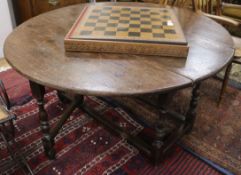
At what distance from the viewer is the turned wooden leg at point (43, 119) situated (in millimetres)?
1179

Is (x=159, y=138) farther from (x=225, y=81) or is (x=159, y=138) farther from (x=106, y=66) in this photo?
(x=225, y=81)

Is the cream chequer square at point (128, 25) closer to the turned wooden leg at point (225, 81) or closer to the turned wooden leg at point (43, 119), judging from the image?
the turned wooden leg at point (43, 119)

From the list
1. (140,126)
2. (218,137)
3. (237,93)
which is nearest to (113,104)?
(140,126)

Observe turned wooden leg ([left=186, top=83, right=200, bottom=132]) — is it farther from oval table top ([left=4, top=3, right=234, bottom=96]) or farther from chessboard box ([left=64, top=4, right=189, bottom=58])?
chessboard box ([left=64, top=4, right=189, bottom=58])

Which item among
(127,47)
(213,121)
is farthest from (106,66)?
(213,121)

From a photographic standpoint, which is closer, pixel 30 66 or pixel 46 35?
pixel 30 66

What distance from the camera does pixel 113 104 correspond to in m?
1.99

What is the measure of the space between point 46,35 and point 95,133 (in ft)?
2.56

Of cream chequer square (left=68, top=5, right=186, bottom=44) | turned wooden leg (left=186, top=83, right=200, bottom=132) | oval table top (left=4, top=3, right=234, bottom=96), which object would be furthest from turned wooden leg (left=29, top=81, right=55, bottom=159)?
turned wooden leg (left=186, top=83, right=200, bottom=132)

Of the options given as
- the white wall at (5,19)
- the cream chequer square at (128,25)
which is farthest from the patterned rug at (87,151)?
the white wall at (5,19)

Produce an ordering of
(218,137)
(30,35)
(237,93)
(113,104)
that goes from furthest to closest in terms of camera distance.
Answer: (237,93) → (113,104) → (218,137) → (30,35)

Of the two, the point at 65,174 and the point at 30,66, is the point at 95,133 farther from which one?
the point at 30,66

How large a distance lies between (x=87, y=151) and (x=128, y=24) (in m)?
0.86

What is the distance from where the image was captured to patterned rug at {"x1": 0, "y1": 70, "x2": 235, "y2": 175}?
1.45m
